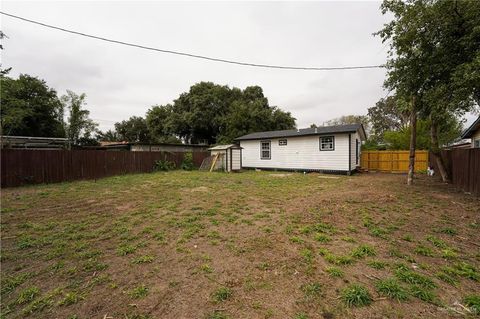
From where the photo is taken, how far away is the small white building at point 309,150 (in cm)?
1317

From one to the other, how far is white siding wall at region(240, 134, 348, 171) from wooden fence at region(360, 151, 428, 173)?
179 inches

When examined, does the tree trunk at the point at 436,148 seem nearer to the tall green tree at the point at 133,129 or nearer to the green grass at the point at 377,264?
the green grass at the point at 377,264

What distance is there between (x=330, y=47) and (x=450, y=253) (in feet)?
34.0

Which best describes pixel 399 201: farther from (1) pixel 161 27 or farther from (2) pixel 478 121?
(1) pixel 161 27

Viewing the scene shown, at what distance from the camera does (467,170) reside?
283 inches

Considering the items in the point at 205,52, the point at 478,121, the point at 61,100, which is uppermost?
the point at 61,100

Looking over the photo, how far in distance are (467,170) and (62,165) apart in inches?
637

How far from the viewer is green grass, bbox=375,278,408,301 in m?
2.16

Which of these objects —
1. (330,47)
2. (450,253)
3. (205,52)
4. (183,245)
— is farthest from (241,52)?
(450,253)

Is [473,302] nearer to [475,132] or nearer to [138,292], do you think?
[138,292]

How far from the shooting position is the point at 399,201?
20.3ft

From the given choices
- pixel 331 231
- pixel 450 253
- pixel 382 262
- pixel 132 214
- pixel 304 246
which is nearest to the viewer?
pixel 382 262

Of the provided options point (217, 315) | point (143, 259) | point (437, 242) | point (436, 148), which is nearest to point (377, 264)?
point (437, 242)

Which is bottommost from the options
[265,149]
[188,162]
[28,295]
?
[28,295]
